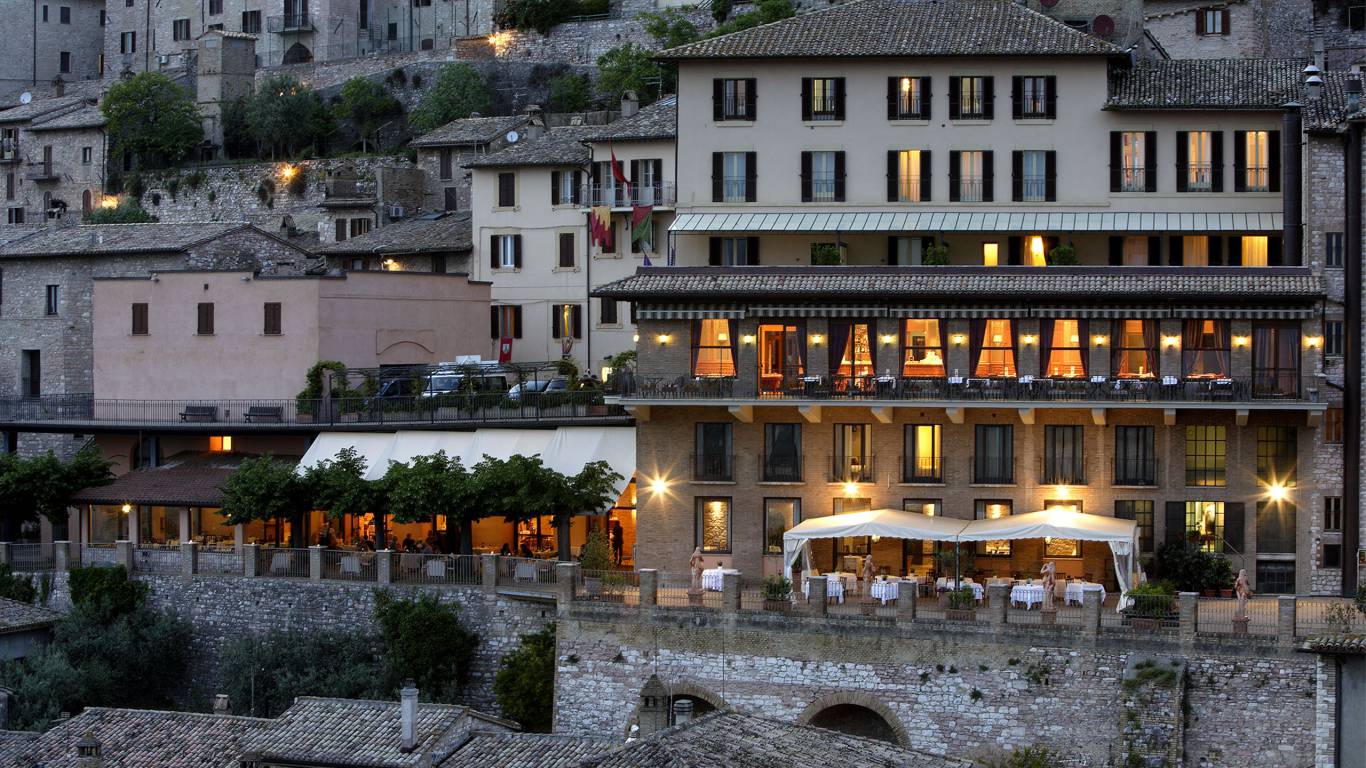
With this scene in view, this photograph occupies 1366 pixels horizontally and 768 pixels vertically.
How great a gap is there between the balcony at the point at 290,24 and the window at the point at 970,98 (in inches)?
2526

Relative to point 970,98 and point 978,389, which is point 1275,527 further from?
point 970,98

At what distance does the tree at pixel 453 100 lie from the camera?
103375 mm

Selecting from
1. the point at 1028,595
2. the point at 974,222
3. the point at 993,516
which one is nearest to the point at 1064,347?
the point at 993,516

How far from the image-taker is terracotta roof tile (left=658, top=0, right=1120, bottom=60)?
199ft

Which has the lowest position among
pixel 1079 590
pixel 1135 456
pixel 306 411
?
pixel 1079 590

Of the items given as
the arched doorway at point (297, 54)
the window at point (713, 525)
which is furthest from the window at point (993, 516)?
the arched doorway at point (297, 54)

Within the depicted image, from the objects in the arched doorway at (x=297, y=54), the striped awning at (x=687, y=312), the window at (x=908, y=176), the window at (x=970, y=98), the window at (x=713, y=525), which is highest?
the arched doorway at (x=297, y=54)

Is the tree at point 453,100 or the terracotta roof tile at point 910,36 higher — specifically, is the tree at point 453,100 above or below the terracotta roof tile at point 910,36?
above

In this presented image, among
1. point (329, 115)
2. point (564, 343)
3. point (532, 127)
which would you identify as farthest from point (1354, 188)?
point (329, 115)

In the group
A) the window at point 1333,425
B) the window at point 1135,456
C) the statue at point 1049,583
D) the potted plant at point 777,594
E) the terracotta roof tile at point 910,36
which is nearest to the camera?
the statue at point 1049,583

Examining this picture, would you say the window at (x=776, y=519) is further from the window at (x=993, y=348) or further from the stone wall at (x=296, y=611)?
the stone wall at (x=296, y=611)

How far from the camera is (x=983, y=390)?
177 ft

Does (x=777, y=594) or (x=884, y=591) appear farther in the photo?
(x=777, y=594)

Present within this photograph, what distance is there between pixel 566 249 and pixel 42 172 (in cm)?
4158
